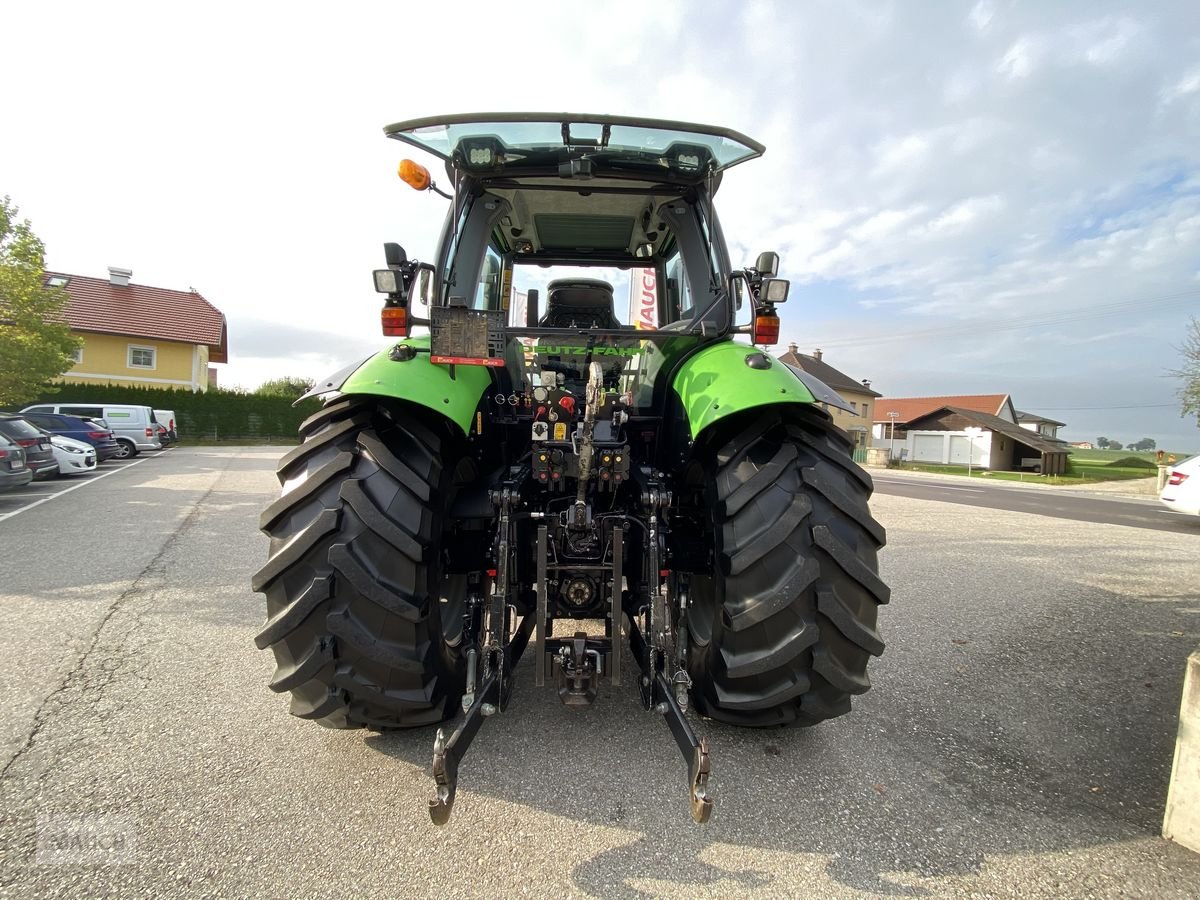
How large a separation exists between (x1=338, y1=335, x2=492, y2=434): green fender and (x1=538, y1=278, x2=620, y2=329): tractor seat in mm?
1629

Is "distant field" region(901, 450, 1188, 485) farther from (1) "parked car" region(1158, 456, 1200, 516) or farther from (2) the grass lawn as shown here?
(1) "parked car" region(1158, 456, 1200, 516)

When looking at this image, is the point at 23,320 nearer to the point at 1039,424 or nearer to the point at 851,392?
the point at 851,392

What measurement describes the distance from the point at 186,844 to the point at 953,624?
470 centimetres

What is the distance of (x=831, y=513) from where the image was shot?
2.17m

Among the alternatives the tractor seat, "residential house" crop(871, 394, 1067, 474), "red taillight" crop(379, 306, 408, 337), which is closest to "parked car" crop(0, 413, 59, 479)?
the tractor seat

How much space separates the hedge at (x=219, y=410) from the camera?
28.1 m

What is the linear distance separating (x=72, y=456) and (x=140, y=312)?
23121 mm

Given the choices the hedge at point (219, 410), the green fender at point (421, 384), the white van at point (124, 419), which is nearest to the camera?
the green fender at point (421, 384)

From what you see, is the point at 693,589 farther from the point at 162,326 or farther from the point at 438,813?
the point at 162,326

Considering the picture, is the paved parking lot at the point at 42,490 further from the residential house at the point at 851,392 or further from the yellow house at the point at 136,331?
the residential house at the point at 851,392

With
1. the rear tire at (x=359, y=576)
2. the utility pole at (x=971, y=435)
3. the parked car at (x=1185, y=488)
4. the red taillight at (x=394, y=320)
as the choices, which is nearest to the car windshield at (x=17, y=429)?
the red taillight at (x=394, y=320)

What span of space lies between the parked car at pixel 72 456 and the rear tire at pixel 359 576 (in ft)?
49.9

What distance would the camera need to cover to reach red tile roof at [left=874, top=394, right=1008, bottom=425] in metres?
58.0

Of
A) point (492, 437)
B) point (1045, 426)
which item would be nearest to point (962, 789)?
point (492, 437)
